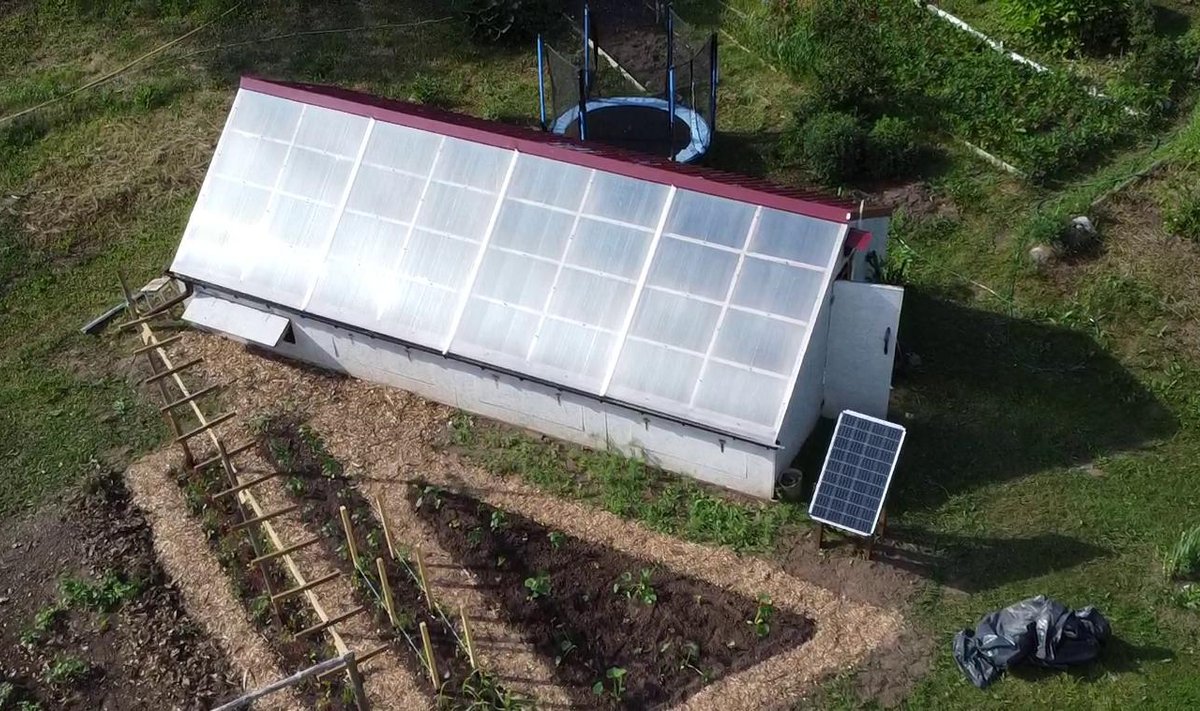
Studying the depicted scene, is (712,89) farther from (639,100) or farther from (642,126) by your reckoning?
(639,100)

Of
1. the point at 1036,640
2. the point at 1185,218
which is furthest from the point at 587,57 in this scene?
the point at 1036,640

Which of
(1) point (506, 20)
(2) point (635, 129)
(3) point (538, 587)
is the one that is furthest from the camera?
(1) point (506, 20)

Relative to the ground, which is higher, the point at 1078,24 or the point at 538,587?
the point at 1078,24

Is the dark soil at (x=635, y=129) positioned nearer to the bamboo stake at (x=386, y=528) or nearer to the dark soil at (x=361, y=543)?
the dark soil at (x=361, y=543)

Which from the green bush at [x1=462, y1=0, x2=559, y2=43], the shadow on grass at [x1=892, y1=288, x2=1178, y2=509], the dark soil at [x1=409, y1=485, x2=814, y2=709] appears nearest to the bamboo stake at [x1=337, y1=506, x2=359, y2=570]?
the dark soil at [x1=409, y1=485, x2=814, y2=709]

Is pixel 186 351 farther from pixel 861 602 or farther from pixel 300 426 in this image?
pixel 861 602

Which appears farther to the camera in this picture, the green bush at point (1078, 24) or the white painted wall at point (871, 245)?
the green bush at point (1078, 24)

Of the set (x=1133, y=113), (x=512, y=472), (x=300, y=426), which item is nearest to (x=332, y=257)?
(x=300, y=426)

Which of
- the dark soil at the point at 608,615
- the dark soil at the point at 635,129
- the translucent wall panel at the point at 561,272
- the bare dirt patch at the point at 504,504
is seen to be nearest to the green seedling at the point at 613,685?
the dark soil at the point at 608,615
